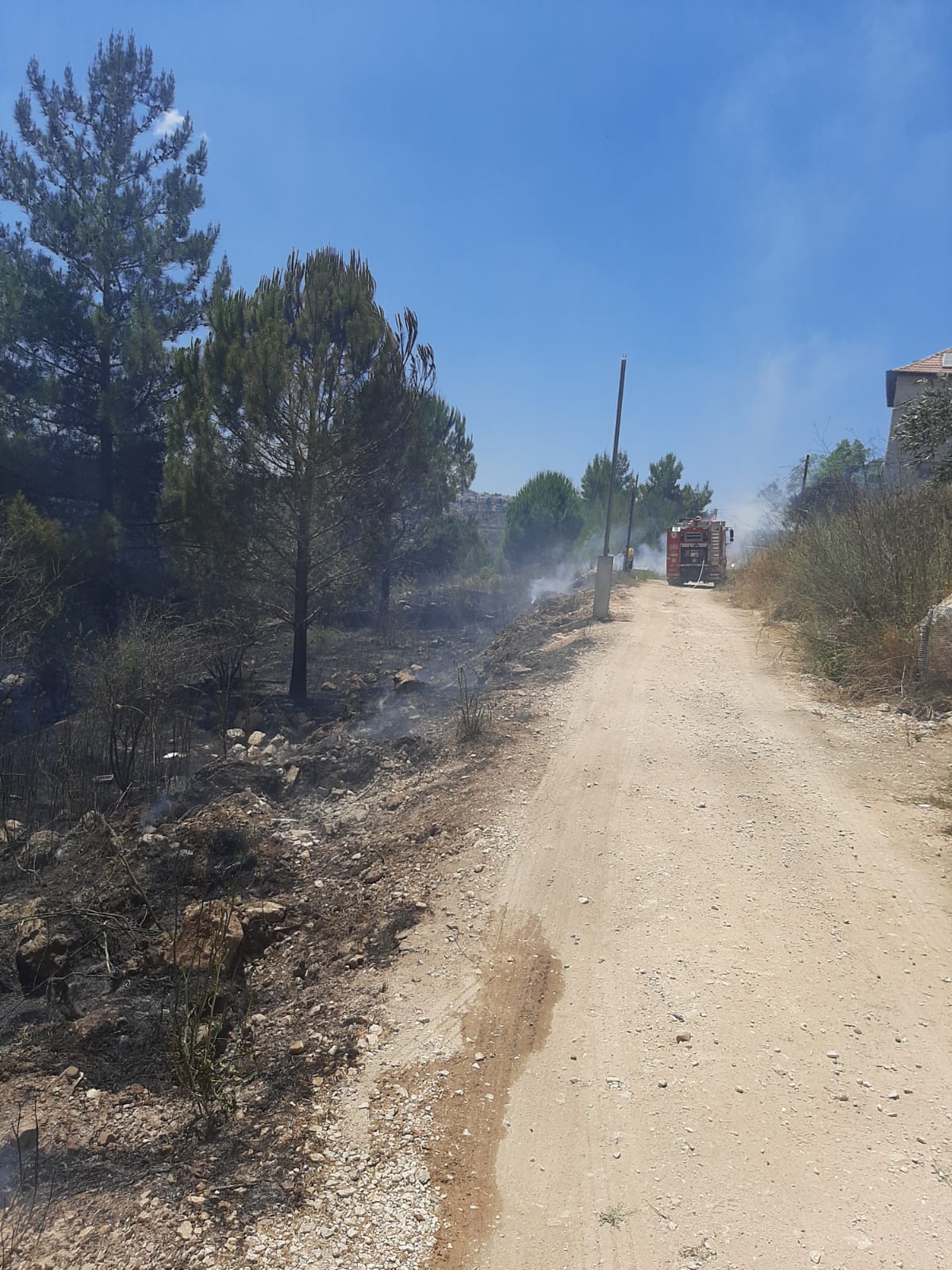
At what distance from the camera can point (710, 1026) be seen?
3.85 m

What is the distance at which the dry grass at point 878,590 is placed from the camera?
29.9ft

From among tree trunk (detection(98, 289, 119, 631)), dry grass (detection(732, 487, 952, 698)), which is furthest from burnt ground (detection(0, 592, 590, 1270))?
tree trunk (detection(98, 289, 119, 631))

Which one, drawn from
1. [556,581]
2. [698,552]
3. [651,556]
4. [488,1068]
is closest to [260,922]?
[488,1068]

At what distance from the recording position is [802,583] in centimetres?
1290

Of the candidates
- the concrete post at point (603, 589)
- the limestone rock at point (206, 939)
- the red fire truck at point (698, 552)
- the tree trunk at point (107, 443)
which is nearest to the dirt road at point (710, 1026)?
the limestone rock at point (206, 939)

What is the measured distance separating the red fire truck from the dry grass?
15.4m

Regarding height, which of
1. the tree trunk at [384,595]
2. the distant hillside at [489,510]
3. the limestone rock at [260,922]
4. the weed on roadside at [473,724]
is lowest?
the limestone rock at [260,922]

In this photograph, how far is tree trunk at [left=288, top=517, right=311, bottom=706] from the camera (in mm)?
14339

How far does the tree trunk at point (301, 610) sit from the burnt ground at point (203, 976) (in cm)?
567

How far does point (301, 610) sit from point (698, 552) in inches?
705

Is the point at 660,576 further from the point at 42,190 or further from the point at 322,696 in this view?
the point at 42,190

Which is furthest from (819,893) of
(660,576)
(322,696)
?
(660,576)

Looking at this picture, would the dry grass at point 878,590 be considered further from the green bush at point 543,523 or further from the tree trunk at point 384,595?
the green bush at point 543,523

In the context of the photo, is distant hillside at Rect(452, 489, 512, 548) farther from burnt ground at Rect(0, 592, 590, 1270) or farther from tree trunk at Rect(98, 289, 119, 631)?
burnt ground at Rect(0, 592, 590, 1270)
